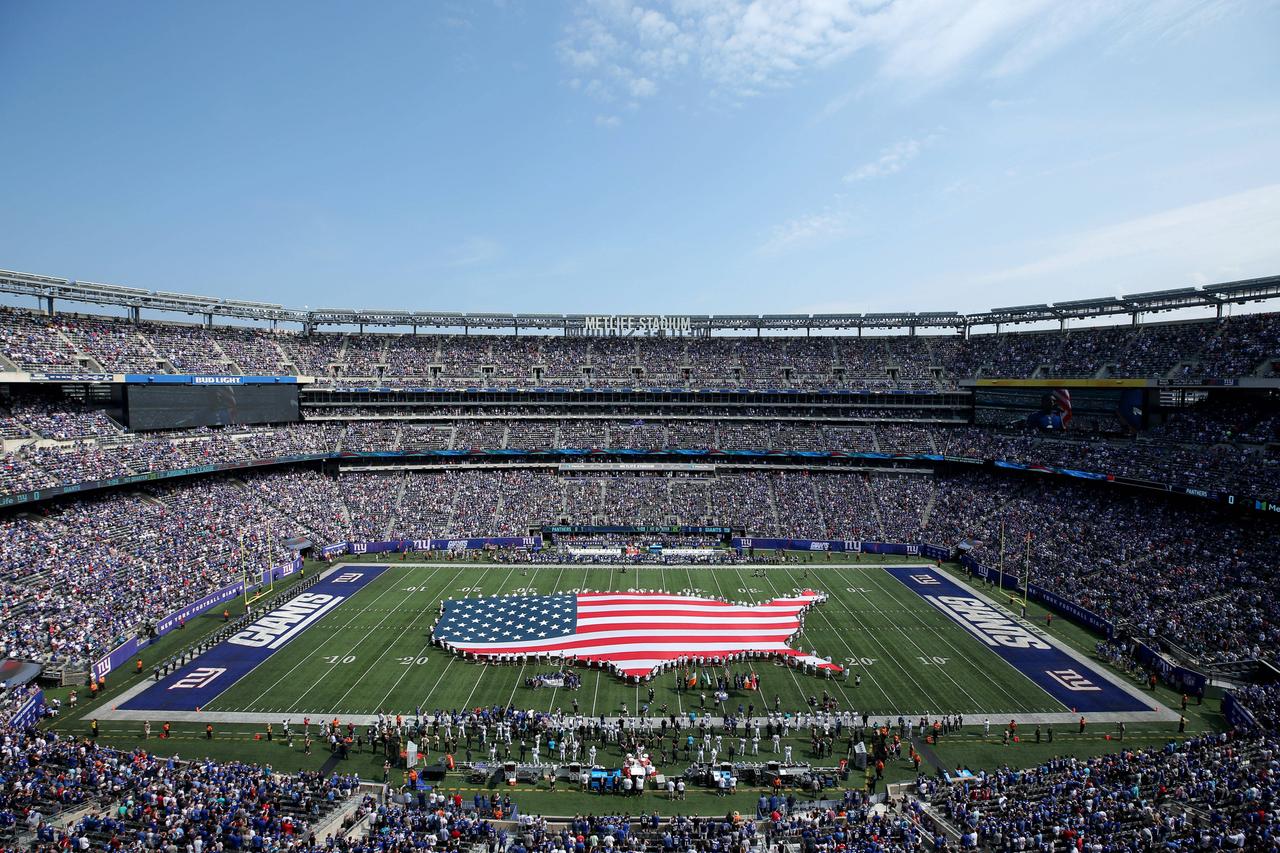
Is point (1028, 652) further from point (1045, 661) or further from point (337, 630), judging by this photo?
point (337, 630)

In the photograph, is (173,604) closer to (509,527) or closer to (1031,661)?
(509,527)

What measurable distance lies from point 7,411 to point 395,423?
94.2ft

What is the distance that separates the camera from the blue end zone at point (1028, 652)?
96.8 feet

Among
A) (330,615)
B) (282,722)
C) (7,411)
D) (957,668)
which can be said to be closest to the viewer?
(282,722)

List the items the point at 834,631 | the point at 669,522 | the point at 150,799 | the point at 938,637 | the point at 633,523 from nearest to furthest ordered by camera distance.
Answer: the point at 150,799
the point at 938,637
the point at 834,631
the point at 633,523
the point at 669,522

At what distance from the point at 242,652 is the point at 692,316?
53.7m

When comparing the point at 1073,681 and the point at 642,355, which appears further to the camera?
the point at 642,355

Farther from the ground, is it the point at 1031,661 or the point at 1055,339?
the point at 1055,339

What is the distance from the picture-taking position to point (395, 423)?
2630 inches

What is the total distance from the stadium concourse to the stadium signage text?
3.11 meters

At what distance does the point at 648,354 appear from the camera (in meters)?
76.2

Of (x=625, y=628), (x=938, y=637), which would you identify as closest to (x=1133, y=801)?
(x=938, y=637)

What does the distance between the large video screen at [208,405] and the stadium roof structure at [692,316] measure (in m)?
8.34

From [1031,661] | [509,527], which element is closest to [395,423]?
[509,527]
